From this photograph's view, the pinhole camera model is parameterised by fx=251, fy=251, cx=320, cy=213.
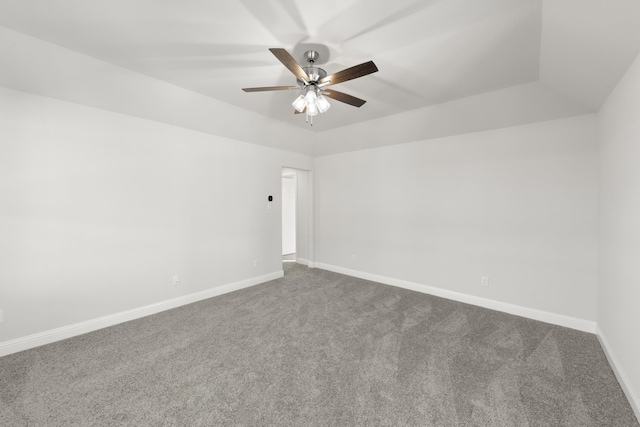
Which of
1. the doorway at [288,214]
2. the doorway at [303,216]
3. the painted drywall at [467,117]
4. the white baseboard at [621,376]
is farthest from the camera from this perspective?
the doorway at [288,214]

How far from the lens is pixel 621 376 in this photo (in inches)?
75.3

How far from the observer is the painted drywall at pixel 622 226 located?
1727 millimetres

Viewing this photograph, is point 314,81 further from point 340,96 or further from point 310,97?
point 340,96

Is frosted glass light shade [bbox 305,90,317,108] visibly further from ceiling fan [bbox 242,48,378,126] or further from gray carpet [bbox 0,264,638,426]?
gray carpet [bbox 0,264,638,426]

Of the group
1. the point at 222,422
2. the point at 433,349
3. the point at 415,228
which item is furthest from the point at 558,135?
the point at 222,422

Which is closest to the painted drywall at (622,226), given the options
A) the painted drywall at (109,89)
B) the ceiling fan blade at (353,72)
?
the ceiling fan blade at (353,72)

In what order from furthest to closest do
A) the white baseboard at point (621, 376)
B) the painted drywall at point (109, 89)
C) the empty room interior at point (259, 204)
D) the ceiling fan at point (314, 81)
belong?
1. the painted drywall at point (109, 89)
2. the ceiling fan at point (314, 81)
3. the empty room interior at point (259, 204)
4. the white baseboard at point (621, 376)

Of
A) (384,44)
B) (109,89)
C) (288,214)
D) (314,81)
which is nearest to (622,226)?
(384,44)

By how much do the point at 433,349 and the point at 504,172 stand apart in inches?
95.4

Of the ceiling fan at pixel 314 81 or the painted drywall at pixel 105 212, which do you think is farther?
the painted drywall at pixel 105 212

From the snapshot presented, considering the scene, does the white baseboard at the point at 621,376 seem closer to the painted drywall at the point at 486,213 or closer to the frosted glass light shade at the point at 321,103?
the painted drywall at the point at 486,213

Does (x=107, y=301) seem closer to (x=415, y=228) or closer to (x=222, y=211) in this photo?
(x=222, y=211)

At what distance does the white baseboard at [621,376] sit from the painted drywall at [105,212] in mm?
4219

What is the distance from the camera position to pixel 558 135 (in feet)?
9.53
